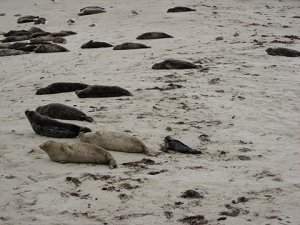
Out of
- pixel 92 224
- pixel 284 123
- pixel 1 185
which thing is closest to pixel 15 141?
pixel 1 185

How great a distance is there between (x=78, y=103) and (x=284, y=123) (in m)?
3.17

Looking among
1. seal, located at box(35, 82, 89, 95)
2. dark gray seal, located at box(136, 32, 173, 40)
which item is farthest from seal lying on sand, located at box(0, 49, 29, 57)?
seal, located at box(35, 82, 89, 95)

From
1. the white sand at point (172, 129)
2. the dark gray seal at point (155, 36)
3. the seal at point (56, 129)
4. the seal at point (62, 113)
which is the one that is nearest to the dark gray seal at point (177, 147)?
the white sand at point (172, 129)

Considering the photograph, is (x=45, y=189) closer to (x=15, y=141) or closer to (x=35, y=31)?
Answer: (x=15, y=141)

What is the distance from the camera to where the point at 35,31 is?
16594 mm

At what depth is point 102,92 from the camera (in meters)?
8.00

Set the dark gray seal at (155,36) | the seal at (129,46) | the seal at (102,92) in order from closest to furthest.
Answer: the seal at (102,92) < the seal at (129,46) < the dark gray seal at (155,36)

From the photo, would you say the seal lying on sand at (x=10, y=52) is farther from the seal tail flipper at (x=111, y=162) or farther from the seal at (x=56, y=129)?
the seal tail flipper at (x=111, y=162)

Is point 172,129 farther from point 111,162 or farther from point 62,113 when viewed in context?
point 62,113

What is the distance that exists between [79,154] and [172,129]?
1559 mm

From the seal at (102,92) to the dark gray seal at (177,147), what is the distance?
8.31 feet

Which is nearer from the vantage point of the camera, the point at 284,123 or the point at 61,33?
the point at 284,123

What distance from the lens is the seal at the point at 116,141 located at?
5.49 metres

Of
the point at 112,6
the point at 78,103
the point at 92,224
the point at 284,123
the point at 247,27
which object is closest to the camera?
the point at 92,224
